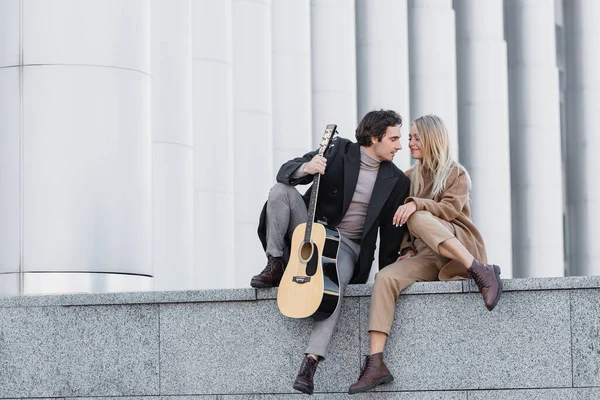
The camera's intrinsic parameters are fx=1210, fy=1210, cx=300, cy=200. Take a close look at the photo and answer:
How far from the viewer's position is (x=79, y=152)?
11.2 metres

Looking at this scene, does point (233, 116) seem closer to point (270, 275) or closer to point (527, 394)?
point (270, 275)

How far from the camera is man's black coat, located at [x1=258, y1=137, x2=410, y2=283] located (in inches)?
372

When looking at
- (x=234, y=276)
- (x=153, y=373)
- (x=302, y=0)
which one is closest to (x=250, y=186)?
(x=234, y=276)

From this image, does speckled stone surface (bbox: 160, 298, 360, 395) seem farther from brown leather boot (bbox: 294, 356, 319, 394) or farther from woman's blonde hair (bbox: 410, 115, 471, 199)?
woman's blonde hair (bbox: 410, 115, 471, 199)

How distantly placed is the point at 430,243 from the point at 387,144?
0.95m

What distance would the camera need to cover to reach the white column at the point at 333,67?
2523 cm

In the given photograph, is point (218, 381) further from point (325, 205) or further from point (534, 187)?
point (534, 187)

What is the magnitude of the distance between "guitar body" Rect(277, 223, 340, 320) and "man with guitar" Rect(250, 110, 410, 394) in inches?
11.7

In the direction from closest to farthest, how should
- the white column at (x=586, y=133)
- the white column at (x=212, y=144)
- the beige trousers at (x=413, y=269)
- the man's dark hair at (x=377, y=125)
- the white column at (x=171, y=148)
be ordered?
1. the beige trousers at (x=413, y=269)
2. the man's dark hair at (x=377, y=125)
3. the white column at (x=171, y=148)
4. the white column at (x=212, y=144)
5. the white column at (x=586, y=133)

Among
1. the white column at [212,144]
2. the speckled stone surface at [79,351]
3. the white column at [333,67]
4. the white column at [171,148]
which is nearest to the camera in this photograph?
the speckled stone surface at [79,351]

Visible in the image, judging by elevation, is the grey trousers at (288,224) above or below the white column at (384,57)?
below

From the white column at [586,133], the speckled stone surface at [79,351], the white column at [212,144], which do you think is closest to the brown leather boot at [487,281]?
the speckled stone surface at [79,351]

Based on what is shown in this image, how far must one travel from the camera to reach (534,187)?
1330 inches

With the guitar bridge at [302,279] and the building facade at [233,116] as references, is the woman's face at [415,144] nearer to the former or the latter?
the guitar bridge at [302,279]
